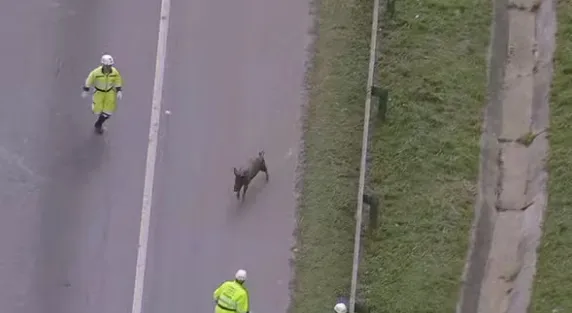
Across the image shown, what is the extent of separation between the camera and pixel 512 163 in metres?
19.6

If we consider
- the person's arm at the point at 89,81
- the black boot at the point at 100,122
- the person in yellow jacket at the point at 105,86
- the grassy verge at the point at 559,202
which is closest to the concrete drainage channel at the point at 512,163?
the grassy verge at the point at 559,202

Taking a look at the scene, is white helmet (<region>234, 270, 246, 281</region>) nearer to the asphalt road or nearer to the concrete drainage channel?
the asphalt road

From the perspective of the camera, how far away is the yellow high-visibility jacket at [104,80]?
18.5 m

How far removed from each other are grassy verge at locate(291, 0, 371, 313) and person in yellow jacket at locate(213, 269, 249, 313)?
158cm

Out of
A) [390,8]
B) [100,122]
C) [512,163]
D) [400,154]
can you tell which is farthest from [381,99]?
[100,122]

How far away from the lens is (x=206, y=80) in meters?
20.5

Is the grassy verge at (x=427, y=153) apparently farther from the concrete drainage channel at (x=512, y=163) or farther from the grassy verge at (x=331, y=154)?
the grassy verge at (x=331, y=154)

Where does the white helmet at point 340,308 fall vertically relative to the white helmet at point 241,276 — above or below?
below

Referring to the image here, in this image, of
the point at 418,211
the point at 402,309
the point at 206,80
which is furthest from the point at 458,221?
the point at 206,80

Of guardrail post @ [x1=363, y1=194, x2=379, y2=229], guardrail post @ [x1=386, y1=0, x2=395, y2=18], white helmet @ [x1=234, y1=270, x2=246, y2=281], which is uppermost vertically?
guardrail post @ [x1=386, y1=0, x2=395, y2=18]

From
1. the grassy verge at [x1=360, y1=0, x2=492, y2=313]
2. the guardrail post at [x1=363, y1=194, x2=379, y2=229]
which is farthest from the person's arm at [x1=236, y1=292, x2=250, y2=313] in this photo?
the guardrail post at [x1=363, y1=194, x2=379, y2=229]

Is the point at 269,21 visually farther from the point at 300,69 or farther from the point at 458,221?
the point at 458,221

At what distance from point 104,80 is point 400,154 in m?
5.17

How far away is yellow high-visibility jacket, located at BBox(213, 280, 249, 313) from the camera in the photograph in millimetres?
16469
